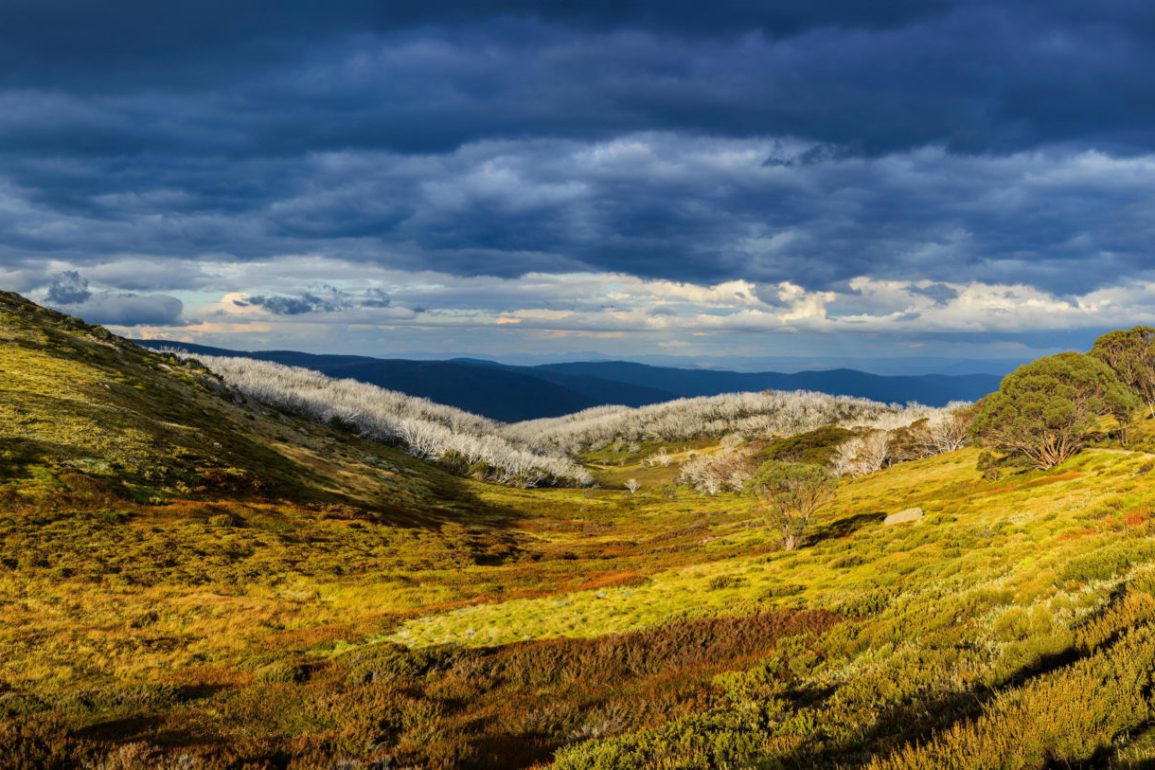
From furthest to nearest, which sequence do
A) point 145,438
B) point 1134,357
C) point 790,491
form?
1. point 1134,357
2. point 145,438
3. point 790,491

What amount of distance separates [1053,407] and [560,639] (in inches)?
2483

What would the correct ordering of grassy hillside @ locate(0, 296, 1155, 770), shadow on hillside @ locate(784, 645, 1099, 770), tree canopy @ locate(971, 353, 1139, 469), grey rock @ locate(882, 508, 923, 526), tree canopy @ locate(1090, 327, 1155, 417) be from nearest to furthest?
shadow on hillside @ locate(784, 645, 1099, 770) → grassy hillside @ locate(0, 296, 1155, 770) → grey rock @ locate(882, 508, 923, 526) → tree canopy @ locate(971, 353, 1139, 469) → tree canopy @ locate(1090, 327, 1155, 417)

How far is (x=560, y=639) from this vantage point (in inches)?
787

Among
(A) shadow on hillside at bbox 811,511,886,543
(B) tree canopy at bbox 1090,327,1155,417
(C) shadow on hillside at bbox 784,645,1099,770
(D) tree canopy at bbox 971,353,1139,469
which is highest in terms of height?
(B) tree canopy at bbox 1090,327,1155,417

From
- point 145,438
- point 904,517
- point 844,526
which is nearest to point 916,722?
point 904,517

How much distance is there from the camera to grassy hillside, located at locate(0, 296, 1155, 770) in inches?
334

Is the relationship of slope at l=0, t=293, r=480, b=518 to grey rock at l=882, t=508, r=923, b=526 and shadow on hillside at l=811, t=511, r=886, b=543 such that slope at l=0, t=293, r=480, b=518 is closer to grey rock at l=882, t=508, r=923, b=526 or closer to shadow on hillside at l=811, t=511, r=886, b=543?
shadow on hillside at l=811, t=511, r=886, b=543

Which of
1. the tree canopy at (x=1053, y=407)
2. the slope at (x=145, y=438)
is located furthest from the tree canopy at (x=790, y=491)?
the slope at (x=145, y=438)

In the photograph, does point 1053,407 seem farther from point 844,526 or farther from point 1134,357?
point 1134,357

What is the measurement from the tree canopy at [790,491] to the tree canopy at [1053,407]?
31.8 m

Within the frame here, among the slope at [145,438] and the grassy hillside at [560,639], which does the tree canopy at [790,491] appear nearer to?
the grassy hillside at [560,639]

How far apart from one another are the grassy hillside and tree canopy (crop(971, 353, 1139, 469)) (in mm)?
4651

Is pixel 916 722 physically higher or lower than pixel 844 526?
higher

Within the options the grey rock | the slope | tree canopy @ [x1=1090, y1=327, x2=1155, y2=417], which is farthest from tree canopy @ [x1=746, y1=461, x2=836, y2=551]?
tree canopy @ [x1=1090, y1=327, x2=1155, y2=417]
